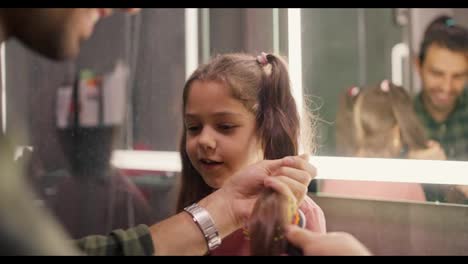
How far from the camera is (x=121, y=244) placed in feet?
2.20

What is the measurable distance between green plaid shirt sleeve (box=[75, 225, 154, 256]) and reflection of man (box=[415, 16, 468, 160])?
0.48 m

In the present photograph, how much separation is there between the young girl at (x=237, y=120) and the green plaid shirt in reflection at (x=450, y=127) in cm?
23

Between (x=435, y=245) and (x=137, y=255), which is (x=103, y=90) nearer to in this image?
(x=137, y=255)

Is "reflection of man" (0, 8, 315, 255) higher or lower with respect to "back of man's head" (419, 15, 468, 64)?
lower

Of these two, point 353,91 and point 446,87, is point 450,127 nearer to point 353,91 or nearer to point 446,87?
point 446,87

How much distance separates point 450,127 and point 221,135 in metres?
0.41

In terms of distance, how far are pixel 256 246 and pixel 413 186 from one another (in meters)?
0.35

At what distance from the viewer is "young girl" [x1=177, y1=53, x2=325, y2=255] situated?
755 mm

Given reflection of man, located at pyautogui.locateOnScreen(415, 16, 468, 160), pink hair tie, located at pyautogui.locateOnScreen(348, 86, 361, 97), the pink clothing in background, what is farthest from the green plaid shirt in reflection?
the pink clothing in background

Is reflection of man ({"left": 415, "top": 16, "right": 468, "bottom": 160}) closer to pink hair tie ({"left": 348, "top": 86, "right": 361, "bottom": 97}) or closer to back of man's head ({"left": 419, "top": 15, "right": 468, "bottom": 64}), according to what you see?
back of man's head ({"left": 419, "top": 15, "right": 468, "bottom": 64})

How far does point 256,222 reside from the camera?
0.64 meters

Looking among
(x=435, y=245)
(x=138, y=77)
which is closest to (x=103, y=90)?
(x=138, y=77)

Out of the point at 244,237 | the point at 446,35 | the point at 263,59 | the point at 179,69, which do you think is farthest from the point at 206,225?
the point at 446,35

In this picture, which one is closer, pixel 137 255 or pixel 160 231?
pixel 137 255
